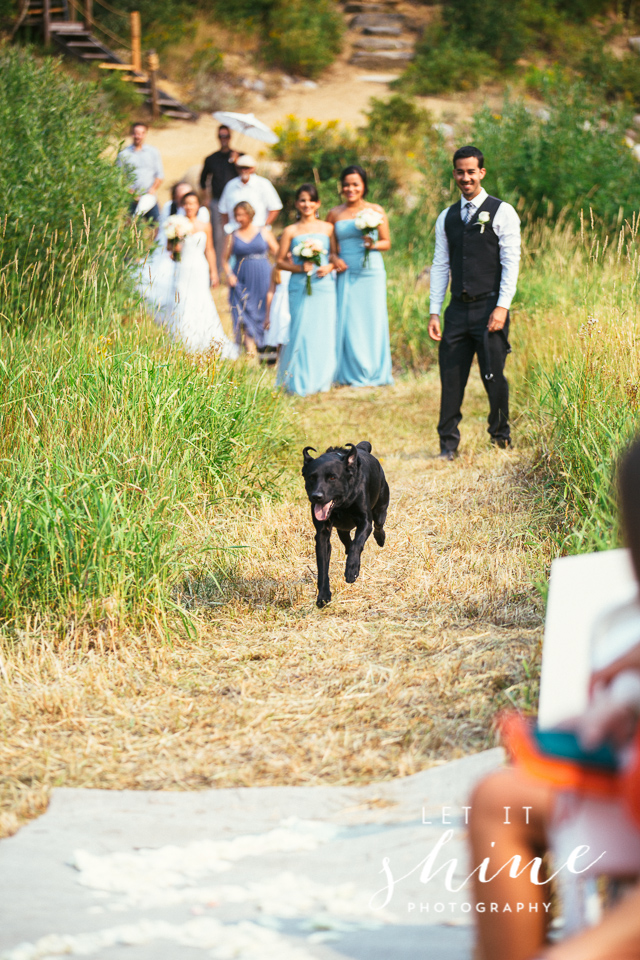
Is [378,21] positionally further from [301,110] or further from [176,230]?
[176,230]

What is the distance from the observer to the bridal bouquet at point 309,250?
9625 millimetres

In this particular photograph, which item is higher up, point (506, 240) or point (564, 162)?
point (506, 240)

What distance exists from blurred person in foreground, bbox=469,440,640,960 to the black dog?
2726mm

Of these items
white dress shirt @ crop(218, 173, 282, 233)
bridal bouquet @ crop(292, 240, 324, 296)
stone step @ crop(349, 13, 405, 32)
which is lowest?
bridal bouquet @ crop(292, 240, 324, 296)

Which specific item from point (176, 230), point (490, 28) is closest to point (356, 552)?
point (176, 230)

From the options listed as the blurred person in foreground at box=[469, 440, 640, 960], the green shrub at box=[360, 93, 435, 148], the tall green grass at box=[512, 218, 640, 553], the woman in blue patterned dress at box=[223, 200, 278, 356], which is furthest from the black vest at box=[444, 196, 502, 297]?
the green shrub at box=[360, 93, 435, 148]

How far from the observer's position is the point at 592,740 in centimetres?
163

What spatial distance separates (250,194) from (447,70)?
1535 cm

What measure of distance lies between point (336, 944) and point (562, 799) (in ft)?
2.65

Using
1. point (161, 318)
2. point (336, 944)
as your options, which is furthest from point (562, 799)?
point (161, 318)

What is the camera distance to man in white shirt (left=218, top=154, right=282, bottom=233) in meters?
11.2

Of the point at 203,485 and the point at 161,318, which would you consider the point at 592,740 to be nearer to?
the point at 203,485

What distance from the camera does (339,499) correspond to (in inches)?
179

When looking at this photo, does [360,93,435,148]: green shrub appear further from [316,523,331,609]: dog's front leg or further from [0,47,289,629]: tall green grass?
[316,523,331,609]: dog's front leg
